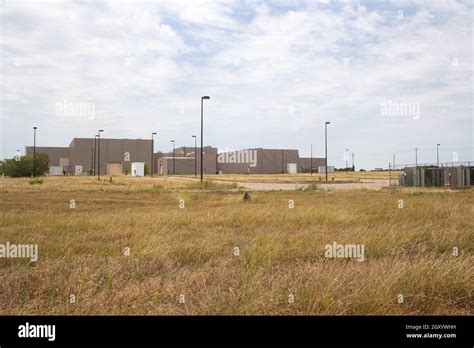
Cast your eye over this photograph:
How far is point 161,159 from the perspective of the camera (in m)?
131

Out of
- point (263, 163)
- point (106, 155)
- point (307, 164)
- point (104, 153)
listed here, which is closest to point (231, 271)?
point (106, 155)

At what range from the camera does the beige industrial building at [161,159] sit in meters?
113

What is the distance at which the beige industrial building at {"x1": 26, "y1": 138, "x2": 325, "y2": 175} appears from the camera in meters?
113

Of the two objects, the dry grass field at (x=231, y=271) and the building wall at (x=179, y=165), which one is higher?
the building wall at (x=179, y=165)

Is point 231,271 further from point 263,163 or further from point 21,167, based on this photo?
point 263,163

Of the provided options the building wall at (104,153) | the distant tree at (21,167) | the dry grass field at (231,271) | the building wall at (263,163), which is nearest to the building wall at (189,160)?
the building wall at (263,163)

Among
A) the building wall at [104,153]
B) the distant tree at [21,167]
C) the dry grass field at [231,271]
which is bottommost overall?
the dry grass field at [231,271]

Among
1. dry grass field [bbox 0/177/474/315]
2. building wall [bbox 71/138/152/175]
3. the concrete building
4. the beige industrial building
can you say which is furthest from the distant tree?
dry grass field [bbox 0/177/474/315]

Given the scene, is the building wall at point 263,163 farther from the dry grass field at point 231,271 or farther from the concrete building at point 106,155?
the dry grass field at point 231,271

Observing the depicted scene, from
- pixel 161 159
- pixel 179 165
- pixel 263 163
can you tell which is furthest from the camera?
pixel 263 163
